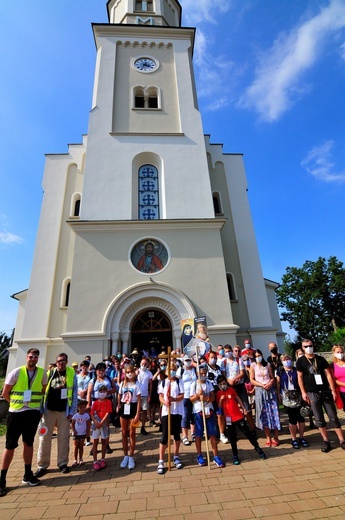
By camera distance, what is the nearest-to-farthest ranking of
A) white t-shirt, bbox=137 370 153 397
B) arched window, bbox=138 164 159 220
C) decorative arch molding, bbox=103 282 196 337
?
white t-shirt, bbox=137 370 153 397, decorative arch molding, bbox=103 282 196 337, arched window, bbox=138 164 159 220

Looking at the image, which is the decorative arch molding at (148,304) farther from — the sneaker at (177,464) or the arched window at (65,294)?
the sneaker at (177,464)

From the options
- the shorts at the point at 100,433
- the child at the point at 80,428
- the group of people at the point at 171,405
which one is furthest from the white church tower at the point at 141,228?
the shorts at the point at 100,433

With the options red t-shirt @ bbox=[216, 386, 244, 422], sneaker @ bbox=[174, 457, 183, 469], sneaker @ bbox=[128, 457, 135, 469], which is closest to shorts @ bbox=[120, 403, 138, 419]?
sneaker @ bbox=[128, 457, 135, 469]

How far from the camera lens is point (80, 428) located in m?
5.48

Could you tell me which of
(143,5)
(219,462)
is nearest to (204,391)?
(219,462)

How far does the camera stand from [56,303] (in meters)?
14.1

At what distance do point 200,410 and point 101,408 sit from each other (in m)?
1.95

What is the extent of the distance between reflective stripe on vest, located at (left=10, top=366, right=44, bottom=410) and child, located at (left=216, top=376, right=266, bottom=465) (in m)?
3.29

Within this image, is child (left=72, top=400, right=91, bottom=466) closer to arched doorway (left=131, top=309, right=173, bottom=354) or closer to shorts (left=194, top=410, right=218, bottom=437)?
shorts (left=194, top=410, right=218, bottom=437)

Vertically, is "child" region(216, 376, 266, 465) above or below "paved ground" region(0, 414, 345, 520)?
above

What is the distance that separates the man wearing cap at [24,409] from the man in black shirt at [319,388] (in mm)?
5113

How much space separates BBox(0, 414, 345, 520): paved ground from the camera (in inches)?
141

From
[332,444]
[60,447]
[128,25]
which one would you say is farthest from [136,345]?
[128,25]

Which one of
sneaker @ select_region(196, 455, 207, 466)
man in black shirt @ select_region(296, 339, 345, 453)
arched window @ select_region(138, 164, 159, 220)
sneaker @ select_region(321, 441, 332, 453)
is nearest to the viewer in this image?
sneaker @ select_region(196, 455, 207, 466)
